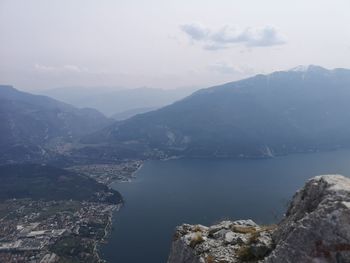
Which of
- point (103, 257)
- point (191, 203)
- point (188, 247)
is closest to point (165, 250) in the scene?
point (103, 257)

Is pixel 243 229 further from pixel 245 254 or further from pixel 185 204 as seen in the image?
pixel 185 204

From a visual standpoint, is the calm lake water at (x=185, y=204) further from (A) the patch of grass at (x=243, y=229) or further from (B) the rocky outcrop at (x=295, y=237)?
(B) the rocky outcrop at (x=295, y=237)

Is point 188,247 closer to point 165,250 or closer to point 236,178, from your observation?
point 165,250

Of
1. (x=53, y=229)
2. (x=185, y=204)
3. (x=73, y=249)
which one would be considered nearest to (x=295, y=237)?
(x=73, y=249)

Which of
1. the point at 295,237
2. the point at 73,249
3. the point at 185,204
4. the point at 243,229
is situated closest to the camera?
the point at 295,237

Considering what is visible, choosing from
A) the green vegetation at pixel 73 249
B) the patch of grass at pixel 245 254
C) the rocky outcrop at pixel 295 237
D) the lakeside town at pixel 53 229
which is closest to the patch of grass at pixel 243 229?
the rocky outcrop at pixel 295 237

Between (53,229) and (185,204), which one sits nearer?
(53,229)
